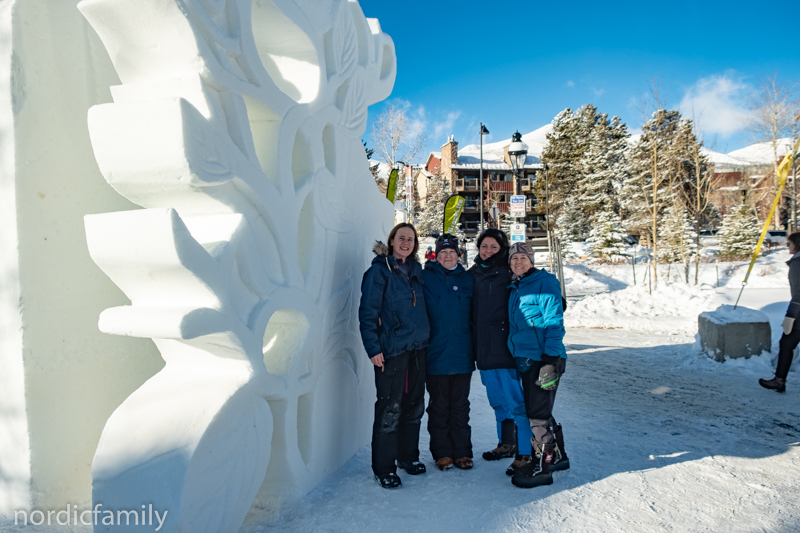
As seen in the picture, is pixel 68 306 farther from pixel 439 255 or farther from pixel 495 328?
pixel 495 328

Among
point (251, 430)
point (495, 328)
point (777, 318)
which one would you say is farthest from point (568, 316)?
point (251, 430)

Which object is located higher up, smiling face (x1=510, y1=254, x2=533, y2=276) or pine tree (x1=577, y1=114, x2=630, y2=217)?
pine tree (x1=577, y1=114, x2=630, y2=217)

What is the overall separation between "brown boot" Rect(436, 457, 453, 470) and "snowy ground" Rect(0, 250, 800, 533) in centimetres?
7

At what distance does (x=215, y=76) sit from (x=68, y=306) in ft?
5.16

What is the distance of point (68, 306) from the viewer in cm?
276

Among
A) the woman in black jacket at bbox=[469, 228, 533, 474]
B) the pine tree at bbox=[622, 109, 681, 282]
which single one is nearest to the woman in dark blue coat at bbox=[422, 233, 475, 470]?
the woman in black jacket at bbox=[469, 228, 533, 474]

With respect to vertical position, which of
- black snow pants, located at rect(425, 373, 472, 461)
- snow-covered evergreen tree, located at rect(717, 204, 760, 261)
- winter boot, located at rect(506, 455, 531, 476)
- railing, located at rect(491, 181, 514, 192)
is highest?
railing, located at rect(491, 181, 514, 192)

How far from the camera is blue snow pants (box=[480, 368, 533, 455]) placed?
3.57 meters

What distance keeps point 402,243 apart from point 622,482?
2.36 m

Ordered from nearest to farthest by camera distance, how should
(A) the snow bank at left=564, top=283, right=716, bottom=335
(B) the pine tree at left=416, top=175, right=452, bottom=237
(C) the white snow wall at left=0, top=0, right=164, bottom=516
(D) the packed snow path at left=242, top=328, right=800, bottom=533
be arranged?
(C) the white snow wall at left=0, top=0, right=164, bottom=516
(D) the packed snow path at left=242, top=328, right=800, bottom=533
(A) the snow bank at left=564, top=283, right=716, bottom=335
(B) the pine tree at left=416, top=175, right=452, bottom=237

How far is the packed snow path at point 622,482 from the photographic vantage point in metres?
2.95

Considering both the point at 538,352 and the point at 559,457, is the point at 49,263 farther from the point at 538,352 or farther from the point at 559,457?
the point at 559,457

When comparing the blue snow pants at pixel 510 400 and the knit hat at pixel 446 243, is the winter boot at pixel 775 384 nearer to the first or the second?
the blue snow pants at pixel 510 400

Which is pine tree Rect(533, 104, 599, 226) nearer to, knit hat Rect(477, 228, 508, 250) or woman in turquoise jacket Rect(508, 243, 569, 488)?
knit hat Rect(477, 228, 508, 250)
